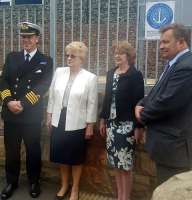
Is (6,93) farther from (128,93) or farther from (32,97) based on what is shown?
(128,93)

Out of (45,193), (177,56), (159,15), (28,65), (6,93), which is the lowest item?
(45,193)

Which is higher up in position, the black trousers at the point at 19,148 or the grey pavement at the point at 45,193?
the black trousers at the point at 19,148

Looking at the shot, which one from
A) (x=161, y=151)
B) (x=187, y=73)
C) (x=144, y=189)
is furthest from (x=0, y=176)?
(x=187, y=73)

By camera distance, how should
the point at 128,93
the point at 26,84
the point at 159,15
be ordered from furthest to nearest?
the point at 26,84 < the point at 159,15 < the point at 128,93

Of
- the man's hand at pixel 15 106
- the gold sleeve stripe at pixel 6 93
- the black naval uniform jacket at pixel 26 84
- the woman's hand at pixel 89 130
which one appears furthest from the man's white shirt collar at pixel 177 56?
the gold sleeve stripe at pixel 6 93

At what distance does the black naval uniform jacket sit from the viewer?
14.8 ft

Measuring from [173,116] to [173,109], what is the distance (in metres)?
0.09

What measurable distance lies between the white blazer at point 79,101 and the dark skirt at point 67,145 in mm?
48

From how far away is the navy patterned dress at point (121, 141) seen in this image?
13.3 feet

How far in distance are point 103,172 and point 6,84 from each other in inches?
55.8

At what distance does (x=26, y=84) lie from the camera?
14.9ft

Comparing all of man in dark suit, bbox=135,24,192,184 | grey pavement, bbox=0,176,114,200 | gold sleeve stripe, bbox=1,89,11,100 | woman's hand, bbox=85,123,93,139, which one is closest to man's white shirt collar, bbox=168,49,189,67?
man in dark suit, bbox=135,24,192,184

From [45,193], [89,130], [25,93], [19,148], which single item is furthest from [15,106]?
[45,193]

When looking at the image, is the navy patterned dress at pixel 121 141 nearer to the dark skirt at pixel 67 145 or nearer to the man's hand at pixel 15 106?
the dark skirt at pixel 67 145
